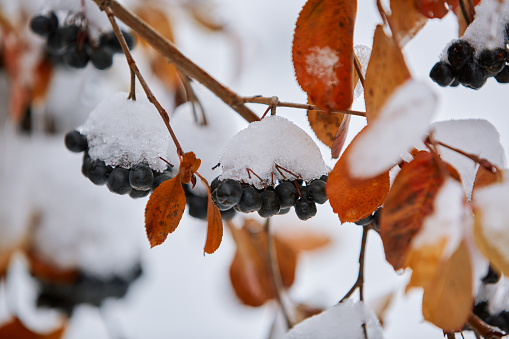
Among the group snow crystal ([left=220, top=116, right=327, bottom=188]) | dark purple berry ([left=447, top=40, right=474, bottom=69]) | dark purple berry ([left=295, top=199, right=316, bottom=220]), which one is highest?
dark purple berry ([left=447, top=40, right=474, bottom=69])

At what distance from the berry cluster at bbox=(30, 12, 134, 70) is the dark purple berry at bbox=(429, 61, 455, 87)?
1.32 ft

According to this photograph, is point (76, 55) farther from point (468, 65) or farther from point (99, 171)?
point (468, 65)

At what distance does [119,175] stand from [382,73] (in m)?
0.28

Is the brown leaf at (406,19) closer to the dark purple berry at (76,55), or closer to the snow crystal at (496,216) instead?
the snow crystal at (496,216)

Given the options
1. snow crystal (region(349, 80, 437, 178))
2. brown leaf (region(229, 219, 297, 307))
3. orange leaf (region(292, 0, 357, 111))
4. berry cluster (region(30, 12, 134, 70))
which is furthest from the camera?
brown leaf (region(229, 219, 297, 307))

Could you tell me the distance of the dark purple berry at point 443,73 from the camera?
1.55 feet

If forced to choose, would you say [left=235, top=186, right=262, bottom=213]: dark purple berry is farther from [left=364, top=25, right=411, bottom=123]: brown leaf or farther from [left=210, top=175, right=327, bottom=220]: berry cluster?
[left=364, top=25, right=411, bottom=123]: brown leaf

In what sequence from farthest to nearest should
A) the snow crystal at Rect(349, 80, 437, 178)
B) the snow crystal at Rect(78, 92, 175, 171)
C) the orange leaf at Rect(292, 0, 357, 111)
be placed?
the snow crystal at Rect(78, 92, 175, 171) → the orange leaf at Rect(292, 0, 357, 111) → the snow crystal at Rect(349, 80, 437, 178)

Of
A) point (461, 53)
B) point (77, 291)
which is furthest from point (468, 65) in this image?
point (77, 291)

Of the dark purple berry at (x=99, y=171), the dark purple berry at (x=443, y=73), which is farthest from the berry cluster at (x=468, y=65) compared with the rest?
the dark purple berry at (x=99, y=171)

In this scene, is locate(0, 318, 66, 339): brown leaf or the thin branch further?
locate(0, 318, 66, 339): brown leaf

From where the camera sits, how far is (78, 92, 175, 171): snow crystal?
0.50 metres

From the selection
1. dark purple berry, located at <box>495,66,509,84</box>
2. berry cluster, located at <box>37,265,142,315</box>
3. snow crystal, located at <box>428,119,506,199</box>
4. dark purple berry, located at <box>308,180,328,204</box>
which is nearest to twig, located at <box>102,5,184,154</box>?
dark purple berry, located at <box>308,180,328,204</box>

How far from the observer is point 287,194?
45 centimetres
